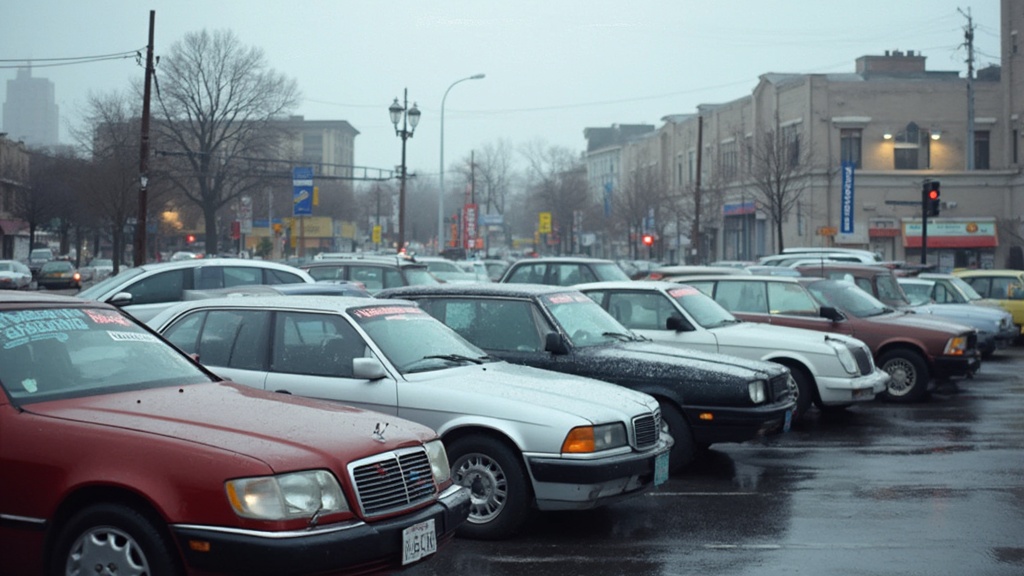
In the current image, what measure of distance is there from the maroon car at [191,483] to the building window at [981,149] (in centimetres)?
5380

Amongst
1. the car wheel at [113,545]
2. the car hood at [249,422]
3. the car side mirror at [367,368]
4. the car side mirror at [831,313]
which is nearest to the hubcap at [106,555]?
the car wheel at [113,545]

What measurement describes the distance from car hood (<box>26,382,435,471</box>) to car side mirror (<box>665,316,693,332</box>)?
6.51m

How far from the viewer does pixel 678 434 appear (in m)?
9.62

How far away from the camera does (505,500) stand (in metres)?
7.36

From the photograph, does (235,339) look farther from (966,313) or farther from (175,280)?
(966,313)

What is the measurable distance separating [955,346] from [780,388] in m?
6.34

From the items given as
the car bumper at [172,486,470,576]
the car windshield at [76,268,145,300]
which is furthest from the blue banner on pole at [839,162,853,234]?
the car bumper at [172,486,470,576]

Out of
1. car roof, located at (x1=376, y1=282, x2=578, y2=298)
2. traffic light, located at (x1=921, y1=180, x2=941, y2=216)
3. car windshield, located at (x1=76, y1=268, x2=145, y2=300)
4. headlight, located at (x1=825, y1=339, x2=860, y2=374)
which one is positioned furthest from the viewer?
traffic light, located at (x1=921, y1=180, x2=941, y2=216)

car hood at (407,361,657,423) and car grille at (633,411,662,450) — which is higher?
car hood at (407,361,657,423)

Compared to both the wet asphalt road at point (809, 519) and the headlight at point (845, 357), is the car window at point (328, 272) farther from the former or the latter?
the wet asphalt road at point (809, 519)

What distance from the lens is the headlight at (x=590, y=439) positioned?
719 cm

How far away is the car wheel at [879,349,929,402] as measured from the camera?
1530 cm

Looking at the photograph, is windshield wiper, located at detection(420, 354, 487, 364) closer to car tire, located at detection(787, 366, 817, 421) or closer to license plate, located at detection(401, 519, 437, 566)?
license plate, located at detection(401, 519, 437, 566)

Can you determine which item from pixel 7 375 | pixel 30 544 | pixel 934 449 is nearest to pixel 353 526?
pixel 30 544
